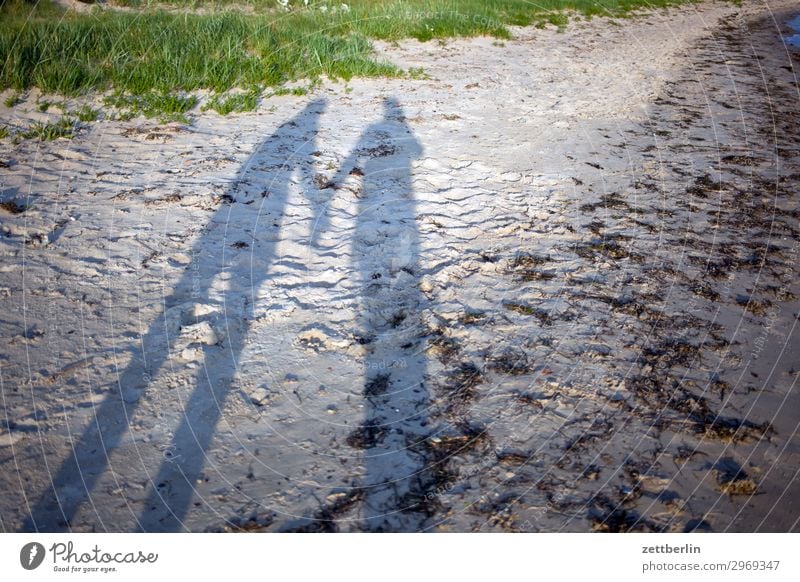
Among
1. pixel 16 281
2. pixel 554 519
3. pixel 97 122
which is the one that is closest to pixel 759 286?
pixel 554 519

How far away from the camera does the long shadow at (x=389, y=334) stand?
3916mm

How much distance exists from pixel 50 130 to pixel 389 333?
19.8 feet

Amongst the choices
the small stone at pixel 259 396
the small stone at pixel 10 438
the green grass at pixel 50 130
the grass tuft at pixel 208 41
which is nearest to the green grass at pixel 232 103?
the grass tuft at pixel 208 41

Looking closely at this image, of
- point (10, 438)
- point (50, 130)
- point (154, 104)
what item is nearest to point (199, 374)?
point (10, 438)

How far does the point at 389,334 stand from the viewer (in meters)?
5.35

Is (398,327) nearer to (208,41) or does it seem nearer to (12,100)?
(12,100)

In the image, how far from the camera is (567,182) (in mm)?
8102

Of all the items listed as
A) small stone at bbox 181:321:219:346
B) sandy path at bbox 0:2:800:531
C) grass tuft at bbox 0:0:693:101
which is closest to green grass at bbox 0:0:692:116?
grass tuft at bbox 0:0:693:101

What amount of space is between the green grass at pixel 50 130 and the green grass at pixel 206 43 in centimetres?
108

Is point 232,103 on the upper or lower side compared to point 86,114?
upper

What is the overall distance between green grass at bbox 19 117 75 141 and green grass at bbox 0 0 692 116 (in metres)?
1.08

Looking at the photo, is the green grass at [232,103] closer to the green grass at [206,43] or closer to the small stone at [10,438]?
the green grass at [206,43]
